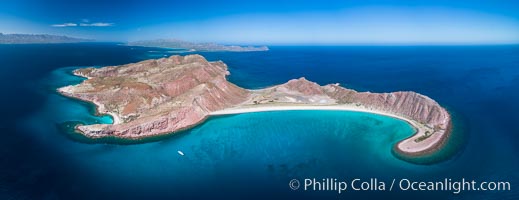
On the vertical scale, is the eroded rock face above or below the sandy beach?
above

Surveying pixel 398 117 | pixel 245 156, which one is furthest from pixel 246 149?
pixel 398 117

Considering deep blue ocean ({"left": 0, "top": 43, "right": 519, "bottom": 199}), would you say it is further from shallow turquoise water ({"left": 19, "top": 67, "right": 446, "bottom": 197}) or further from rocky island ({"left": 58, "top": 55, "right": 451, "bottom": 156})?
rocky island ({"left": 58, "top": 55, "right": 451, "bottom": 156})

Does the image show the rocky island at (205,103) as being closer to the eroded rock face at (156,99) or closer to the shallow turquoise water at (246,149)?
the eroded rock face at (156,99)

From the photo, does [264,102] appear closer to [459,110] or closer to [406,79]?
[459,110]

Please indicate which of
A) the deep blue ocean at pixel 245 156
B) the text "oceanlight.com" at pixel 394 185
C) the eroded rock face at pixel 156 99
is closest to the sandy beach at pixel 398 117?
the deep blue ocean at pixel 245 156

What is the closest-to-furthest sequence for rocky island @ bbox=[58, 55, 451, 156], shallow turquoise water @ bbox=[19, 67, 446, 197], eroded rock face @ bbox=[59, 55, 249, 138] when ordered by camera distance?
shallow turquoise water @ bbox=[19, 67, 446, 197] → rocky island @ bbox=[58, 55, 451, 156] → eroded rock face @ bbox=[59, 55, 249, 138]

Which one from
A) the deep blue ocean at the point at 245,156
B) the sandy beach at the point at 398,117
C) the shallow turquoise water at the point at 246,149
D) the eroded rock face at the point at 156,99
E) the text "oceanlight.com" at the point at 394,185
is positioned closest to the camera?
the deep blue ocean at the point at 245,156

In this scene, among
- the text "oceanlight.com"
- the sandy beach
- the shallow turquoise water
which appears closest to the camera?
the text "oceanlight.com"

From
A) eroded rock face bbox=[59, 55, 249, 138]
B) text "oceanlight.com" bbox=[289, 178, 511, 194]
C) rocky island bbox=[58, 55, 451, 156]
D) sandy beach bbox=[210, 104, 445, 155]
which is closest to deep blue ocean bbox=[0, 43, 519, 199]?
text "oceanlight.com" bbox=[289, 178, 511, 194]

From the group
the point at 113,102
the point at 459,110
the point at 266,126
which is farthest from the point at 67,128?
the point at 459,110
